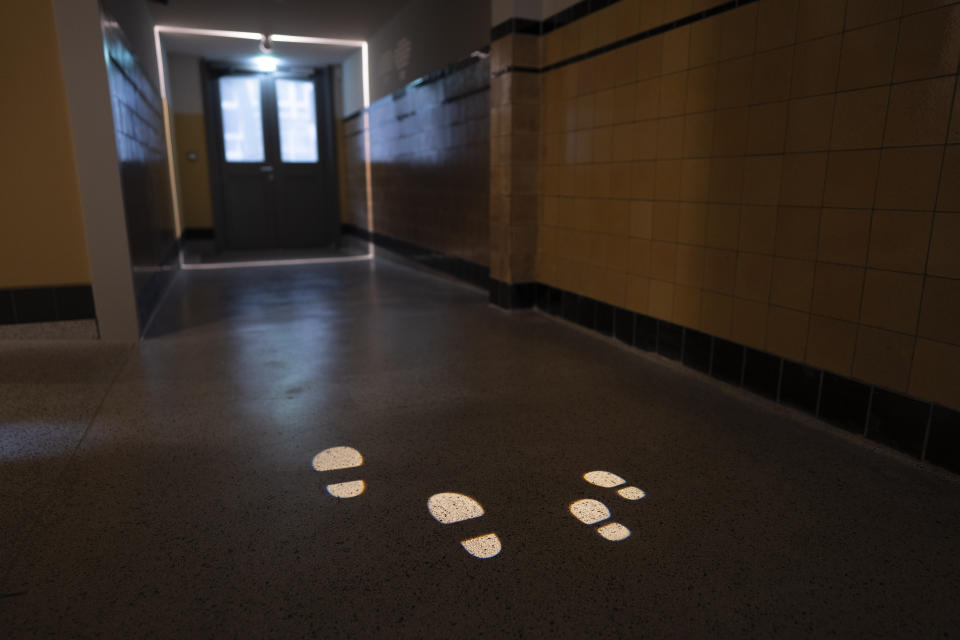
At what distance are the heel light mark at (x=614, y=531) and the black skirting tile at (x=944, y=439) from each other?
1099 mm

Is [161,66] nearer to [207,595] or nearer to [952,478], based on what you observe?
[207,595]

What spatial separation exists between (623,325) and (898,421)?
1500mm

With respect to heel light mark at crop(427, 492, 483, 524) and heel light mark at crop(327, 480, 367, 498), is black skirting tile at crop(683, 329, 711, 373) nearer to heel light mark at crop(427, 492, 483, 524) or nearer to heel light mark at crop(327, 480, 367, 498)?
heel light mark at crop(427, 492, 483, 524)

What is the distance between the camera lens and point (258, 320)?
3965 mm

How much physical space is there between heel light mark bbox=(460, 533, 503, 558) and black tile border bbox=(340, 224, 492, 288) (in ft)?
9.23

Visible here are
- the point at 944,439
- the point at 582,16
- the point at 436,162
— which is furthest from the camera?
the point at 436,162

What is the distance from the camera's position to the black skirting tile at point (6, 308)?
3232 mm

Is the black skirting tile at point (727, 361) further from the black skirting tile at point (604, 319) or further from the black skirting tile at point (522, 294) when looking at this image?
the black skirting tile at point (522, 294)

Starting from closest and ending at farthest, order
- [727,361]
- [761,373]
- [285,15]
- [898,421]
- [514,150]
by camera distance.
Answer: [898,421] → [761,373] → [727,361] → [514,150] → [285,15]

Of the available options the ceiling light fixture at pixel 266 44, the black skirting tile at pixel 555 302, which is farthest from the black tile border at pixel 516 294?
the ceiling light fixture at pixel 266 44

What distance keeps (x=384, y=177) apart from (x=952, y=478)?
245 inches

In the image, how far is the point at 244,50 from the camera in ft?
24.6

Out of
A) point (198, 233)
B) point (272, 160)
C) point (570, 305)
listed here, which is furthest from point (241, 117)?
point (570, 305)

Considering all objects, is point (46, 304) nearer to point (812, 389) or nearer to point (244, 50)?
point (812, 389)
